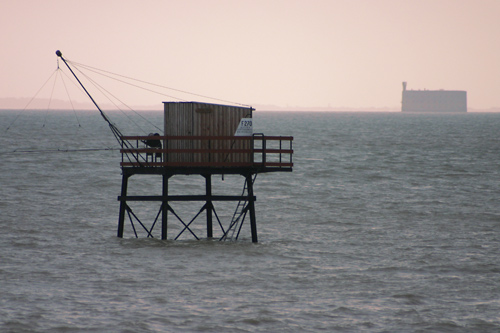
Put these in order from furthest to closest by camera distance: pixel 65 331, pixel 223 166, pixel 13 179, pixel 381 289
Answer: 1. pixel 13 179
2. pixel 223 166
3. pixel 381 289
4. pixel 65 331

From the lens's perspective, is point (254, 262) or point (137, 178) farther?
point (137, 178)

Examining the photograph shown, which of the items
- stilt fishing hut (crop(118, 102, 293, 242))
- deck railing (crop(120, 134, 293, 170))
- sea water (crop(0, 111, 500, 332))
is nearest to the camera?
sea water (crop(0, 111, 500, 332))

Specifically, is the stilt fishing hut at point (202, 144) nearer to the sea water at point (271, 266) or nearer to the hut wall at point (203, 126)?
the hut wall at point (203, 126)

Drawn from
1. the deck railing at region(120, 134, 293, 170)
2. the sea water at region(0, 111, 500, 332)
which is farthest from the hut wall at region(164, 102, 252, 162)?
the sea water at region(0, 111, 500, 332)

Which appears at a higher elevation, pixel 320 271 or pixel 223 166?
pixel 223 166

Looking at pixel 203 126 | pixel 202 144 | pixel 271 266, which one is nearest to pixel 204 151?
pixel 202 144

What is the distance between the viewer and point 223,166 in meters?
26.6

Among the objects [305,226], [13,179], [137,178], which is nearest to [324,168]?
[137,178]

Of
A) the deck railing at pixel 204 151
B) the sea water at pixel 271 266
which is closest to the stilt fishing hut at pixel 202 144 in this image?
the deck railing at pixel 204 151

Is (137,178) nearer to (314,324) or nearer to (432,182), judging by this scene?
(432,182)

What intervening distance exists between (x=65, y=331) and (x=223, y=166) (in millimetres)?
10896

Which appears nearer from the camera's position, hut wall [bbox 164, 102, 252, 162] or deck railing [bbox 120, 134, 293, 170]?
deck railing [bbox 120, 134, 293, 170]

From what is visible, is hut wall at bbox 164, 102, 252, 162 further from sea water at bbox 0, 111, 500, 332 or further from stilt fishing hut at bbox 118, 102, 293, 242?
sea water at bbox 0, 111, 500, 332

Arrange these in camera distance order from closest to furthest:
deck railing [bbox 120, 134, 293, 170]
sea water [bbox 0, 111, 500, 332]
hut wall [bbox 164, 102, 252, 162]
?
sea water [bbox 0, 111, 500, 332]
deck railing [bbox 120, 134, 293, 170]
hut wall [bbox 164, 102, 252, 162]
